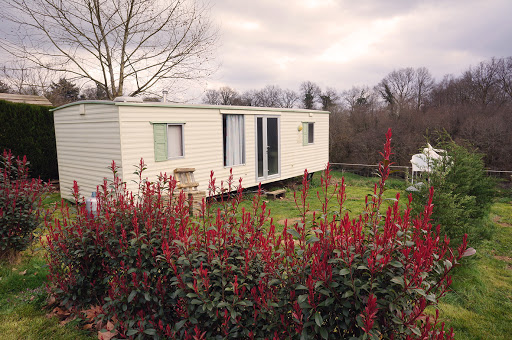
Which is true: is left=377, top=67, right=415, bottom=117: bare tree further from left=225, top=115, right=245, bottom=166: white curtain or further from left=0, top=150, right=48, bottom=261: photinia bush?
left=0, top=150, right=48, bottom=261: photinia bush

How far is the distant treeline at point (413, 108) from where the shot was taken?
16.7 metres

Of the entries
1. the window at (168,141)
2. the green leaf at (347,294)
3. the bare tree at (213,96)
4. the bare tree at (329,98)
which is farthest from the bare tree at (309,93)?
the green leaf at (347,294)

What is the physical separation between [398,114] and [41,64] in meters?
20.0

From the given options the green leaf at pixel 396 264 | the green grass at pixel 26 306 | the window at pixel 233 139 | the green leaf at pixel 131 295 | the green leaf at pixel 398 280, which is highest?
the window at pixel 233 139

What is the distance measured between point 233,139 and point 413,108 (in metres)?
18.0

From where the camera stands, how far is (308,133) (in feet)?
40.8

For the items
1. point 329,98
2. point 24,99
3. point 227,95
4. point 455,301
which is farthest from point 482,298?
point 227,95

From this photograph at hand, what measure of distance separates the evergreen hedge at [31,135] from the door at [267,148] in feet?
21.9

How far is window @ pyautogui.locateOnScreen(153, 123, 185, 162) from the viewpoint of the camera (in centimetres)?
733

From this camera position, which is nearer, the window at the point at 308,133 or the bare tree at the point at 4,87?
the window at the point at 308,133

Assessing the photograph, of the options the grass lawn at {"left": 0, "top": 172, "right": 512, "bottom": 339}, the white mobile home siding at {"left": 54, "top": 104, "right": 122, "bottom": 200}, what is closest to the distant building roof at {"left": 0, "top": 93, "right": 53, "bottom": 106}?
the white mobile home siding at {"left": 54, "top": 104, "right": 122, "bottom": 200}

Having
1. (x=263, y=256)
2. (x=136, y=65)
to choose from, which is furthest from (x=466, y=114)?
(x=263, y=256)

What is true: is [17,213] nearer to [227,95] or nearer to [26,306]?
[26,306]

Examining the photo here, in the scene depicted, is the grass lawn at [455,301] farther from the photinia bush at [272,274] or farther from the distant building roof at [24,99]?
the distant building roof at [24,99]
